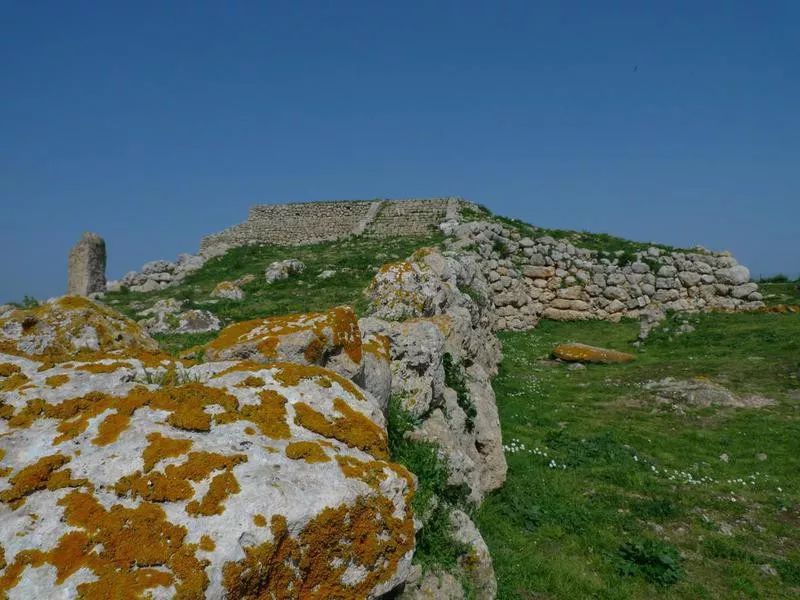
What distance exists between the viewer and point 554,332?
90.0 ft

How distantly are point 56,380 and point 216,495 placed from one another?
218 centimetres

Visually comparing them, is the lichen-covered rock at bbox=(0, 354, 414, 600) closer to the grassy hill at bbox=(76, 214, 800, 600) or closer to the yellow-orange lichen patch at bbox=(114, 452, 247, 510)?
the yellow-orange lichen patch at bbox=(114, 452, 247, 510)

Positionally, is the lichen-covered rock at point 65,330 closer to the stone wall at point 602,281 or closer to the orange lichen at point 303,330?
the orange lichen at point 303,330

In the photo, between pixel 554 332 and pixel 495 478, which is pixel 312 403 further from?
pixel 554 332

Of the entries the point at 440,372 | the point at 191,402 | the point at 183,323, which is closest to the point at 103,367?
the point at 191,402

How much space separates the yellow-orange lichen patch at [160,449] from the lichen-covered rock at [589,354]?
63.9 ft

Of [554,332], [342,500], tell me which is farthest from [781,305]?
[342,500]

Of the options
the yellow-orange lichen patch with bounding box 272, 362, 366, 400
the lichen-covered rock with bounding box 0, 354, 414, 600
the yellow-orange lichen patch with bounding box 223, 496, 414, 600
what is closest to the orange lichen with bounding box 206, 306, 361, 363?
the yellow-orange lichen patch with bounding box 272, 362, 366, 400

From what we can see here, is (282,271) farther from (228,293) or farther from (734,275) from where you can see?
(734,275)

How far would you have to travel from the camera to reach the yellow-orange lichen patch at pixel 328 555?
3521mm

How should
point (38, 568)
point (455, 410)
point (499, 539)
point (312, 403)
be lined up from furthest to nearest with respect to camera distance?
point (455, 410) < point (499, 539) < point (312, 403) < point (38, 568)

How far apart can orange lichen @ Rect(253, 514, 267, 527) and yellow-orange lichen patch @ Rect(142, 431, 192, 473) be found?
2.90 ft

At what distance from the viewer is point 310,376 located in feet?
18.3

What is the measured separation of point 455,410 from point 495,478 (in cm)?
Result: 179
